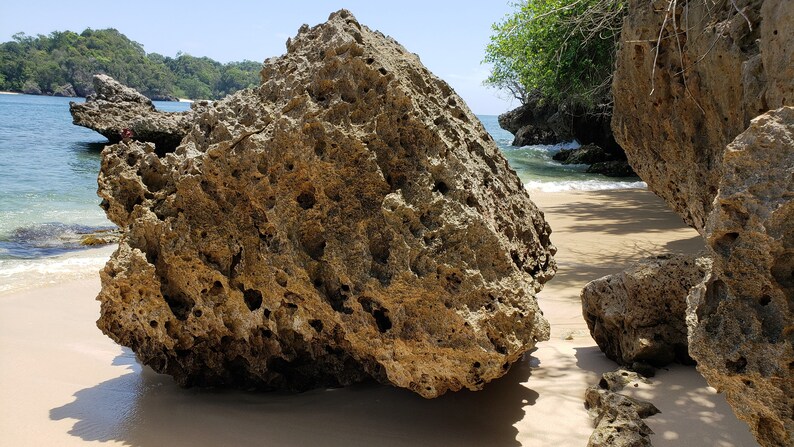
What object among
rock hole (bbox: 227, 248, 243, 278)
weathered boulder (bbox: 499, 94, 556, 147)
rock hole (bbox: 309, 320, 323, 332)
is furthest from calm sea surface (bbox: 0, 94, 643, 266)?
rock hole (bbox: 309, 320, 323, 332)

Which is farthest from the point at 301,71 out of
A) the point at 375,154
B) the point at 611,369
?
the point at 611,369

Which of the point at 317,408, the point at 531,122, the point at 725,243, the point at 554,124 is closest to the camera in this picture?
the point at 725,243

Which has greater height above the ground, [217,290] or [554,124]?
[554,124]

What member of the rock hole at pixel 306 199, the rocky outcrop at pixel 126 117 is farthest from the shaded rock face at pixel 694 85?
the rocky outcrop at pixel 126 117

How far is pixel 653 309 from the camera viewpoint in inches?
152

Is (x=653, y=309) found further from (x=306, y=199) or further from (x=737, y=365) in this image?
(x=306, y=199)

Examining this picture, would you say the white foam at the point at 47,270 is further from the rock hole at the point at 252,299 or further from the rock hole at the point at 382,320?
the rock hole at the point at 382,320

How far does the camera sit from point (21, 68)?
255 feet

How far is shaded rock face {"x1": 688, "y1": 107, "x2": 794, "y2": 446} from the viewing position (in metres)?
2.07

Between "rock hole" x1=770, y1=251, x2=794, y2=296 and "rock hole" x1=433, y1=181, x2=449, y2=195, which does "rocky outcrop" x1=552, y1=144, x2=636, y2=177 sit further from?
"rock hole" x1=770, y1=251, x2=794, y2=296

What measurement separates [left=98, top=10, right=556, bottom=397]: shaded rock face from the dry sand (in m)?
0.23

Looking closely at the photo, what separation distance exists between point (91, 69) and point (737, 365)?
8720 centimetres

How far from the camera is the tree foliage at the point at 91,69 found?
77.6 meters

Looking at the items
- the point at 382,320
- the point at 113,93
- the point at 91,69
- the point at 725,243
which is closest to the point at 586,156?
the point at 113,93
